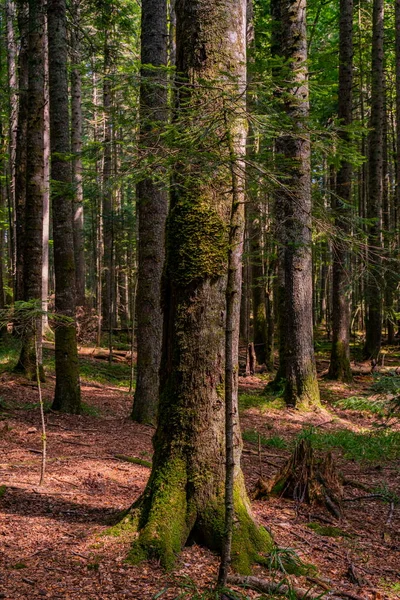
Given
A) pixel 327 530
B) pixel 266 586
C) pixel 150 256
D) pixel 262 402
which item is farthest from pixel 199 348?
pixel 262 402

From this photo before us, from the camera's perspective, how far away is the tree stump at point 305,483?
561 centimetres

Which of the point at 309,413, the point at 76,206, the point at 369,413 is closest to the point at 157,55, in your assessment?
the point at 309,413

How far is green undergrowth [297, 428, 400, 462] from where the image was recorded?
323 inches

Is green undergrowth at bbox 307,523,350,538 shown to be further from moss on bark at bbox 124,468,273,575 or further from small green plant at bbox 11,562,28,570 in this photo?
small green plant at bbox 11,562,28,570

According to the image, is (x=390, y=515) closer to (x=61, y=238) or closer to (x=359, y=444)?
(x=359, y=444)

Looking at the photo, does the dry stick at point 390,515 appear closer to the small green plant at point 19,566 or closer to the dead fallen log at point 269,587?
the dead fallen log at point 269,587

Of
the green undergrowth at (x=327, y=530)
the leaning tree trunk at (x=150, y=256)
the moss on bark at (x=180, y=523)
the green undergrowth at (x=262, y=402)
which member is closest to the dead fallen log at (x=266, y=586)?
the moss on bark at (x=180, y=523)

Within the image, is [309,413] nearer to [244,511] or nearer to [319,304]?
[244,511]

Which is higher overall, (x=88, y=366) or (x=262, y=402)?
(x=88, y=366)

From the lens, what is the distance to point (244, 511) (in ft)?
13.1

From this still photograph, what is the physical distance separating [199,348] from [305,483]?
9.01ft

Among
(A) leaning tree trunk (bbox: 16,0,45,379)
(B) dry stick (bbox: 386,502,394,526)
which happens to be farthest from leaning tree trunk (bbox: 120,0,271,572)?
(A) leaning tree trunk (bbox: 16,0,45,379)

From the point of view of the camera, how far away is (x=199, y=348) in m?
3.85

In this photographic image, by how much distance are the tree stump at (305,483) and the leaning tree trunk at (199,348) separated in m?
1.76
